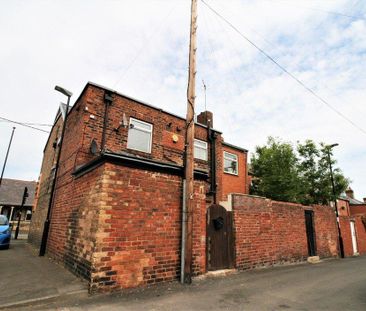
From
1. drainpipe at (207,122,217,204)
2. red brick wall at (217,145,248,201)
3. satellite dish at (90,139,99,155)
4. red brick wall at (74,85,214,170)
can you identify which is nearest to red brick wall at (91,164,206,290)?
satellite dish at (90,139,99,155)

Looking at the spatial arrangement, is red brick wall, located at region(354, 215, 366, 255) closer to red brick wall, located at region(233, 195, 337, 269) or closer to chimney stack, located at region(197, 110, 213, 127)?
red brick wall, located at region(233, 195, 337, 269)

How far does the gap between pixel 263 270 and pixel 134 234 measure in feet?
18.2

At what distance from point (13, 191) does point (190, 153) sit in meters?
36.0

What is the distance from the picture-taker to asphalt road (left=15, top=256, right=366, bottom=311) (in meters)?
4.49

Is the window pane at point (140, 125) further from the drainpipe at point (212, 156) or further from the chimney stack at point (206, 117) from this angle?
the chimney stack at point (206, 117)

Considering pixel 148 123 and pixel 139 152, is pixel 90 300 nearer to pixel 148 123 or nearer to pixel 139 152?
pixel 139 152

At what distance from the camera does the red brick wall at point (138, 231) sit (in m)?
5.16

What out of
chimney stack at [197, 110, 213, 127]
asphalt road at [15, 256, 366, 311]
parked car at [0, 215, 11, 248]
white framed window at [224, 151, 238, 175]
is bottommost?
asphalt road at [15, 256, 366, 311]

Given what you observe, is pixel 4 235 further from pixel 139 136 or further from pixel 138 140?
pixel 139 136

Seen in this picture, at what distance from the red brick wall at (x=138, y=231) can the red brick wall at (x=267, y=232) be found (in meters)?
2.37

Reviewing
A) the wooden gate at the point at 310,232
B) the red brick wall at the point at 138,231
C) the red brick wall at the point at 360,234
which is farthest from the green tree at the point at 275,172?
the red brick wall at the point at 138,231

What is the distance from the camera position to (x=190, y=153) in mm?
6664

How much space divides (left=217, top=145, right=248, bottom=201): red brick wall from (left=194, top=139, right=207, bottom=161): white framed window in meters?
1.26

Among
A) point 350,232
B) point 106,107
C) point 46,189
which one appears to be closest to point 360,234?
point 350,232
